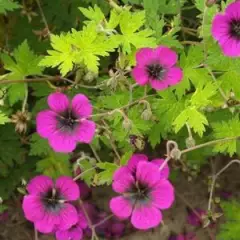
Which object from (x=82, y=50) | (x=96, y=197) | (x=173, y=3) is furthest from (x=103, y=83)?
(x=96, y=197)

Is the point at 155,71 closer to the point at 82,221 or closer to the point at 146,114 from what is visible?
the point at 146,114

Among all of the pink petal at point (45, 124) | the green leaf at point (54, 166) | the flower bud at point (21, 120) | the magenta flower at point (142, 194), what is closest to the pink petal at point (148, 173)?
the magenta flower at point (142, 194)

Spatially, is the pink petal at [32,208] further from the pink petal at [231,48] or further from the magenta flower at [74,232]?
the pink petal at [231,48]

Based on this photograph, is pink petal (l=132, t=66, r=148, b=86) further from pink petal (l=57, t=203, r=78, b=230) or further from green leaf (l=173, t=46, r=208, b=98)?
pink petal (l=57, t=203, r=78, b=230)

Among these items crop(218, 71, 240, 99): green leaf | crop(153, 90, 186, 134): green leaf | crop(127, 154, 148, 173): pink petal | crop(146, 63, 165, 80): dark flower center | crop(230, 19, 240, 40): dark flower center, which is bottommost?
crop(153, 90, 186, 134): green leaf

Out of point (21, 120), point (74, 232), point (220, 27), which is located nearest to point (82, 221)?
point (74, 232)

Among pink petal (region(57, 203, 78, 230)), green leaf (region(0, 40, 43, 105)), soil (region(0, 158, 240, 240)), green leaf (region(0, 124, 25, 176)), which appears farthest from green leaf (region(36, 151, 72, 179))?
pink petal (region(57, 203, 78, 230))

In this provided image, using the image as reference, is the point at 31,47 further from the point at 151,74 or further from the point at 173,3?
the point at 151,74
